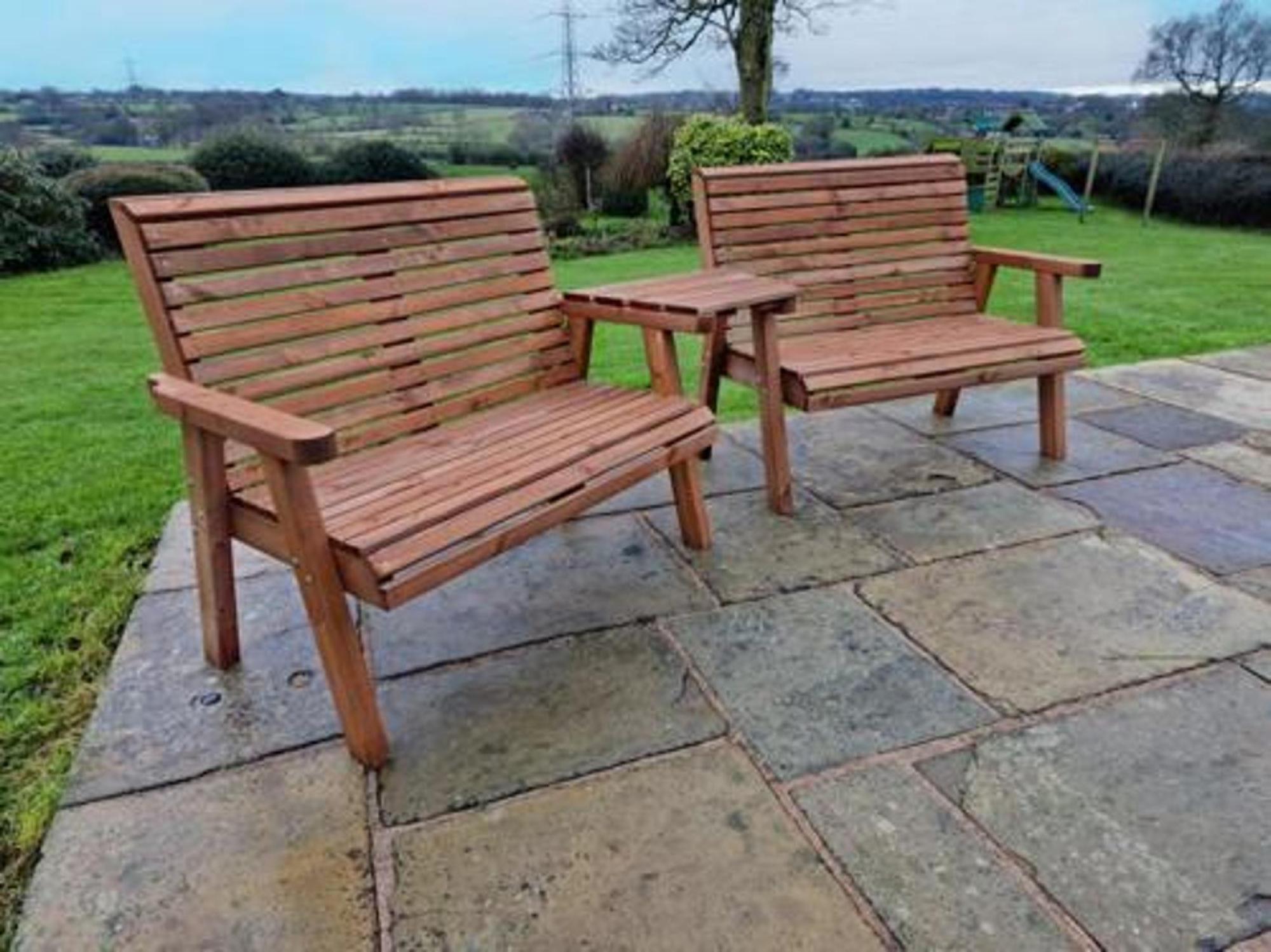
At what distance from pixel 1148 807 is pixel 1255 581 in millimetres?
1134

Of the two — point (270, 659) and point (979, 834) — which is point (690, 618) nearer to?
point (979, 834)

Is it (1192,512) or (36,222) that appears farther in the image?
(36,222)

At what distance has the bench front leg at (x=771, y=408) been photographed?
2703 mm

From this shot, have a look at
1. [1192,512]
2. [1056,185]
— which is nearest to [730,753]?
[1192,512]

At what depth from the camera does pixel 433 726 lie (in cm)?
189

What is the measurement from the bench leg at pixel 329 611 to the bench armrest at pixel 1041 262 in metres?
2.55

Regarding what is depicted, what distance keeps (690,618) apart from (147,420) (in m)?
3.05

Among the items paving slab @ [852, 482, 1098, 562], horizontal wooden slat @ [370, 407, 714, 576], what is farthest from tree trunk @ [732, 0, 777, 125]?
horizontal wooden slat @ [370, 407, 714, 576]

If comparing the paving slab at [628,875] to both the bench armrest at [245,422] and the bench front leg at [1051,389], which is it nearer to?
the bench armrest at [245,422]

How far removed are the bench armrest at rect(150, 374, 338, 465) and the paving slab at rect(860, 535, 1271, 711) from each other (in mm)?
1487

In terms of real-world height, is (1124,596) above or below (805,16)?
below

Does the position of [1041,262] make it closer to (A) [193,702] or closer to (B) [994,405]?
(B) [994,405]

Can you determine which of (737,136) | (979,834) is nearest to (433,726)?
(979,834)

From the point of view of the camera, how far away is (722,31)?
11.7 metres
